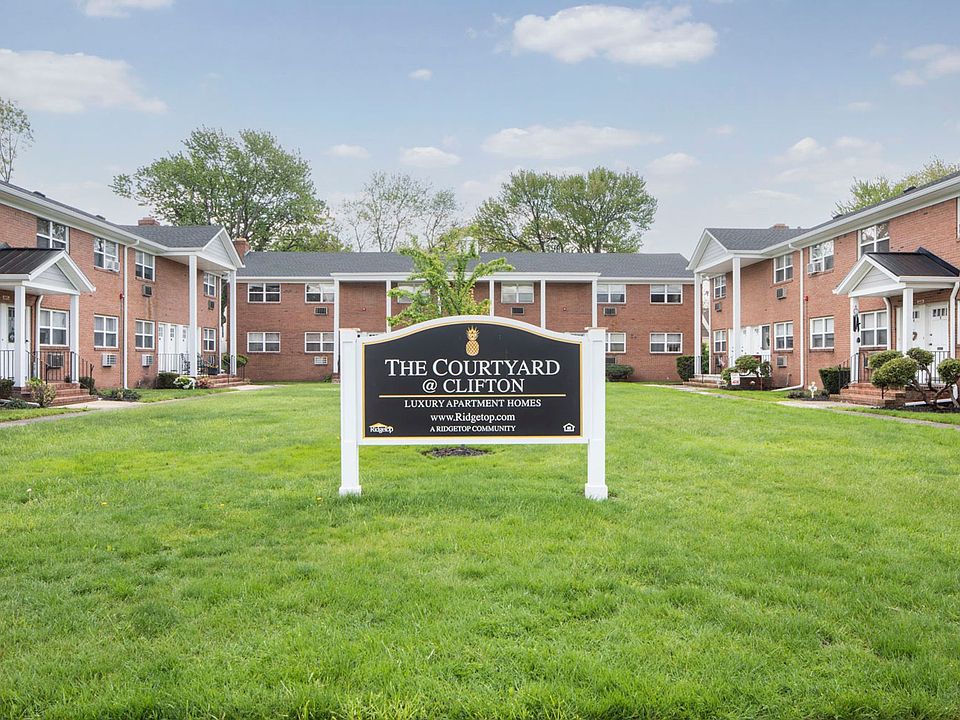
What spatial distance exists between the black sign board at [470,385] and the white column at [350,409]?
0.08m

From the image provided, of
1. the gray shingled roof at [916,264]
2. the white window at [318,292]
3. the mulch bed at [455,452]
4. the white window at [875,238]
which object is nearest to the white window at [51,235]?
the white window at [318,292]

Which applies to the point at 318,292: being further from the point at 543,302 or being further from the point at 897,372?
the point at 897,372

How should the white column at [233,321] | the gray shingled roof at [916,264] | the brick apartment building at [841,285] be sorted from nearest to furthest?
the gray shingled roof at [916,264], the brick apartment building at [841,285], the white column at [233,321]

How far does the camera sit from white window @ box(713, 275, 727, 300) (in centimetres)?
3262

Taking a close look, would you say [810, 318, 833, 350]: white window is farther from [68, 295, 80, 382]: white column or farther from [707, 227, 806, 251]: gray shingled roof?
[68, 295, 80, 382]: white column

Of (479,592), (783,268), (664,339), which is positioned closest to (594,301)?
(664,339)

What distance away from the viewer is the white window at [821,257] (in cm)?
2378

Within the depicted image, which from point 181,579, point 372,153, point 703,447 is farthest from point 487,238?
point 181,579

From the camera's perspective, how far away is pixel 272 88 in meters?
30.0

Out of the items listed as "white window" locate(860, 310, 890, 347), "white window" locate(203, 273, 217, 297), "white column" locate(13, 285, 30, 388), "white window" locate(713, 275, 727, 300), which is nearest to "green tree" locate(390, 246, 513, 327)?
"white column" locate(13, 285, 30, 388)

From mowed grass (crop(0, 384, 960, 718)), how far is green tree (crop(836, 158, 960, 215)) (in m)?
45.0

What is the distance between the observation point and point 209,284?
33.3m

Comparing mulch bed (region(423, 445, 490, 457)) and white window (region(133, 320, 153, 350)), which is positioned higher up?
white window (region(133, 320, 153, 350))

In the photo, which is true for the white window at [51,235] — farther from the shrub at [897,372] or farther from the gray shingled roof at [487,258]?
the shrub at [897,372]
